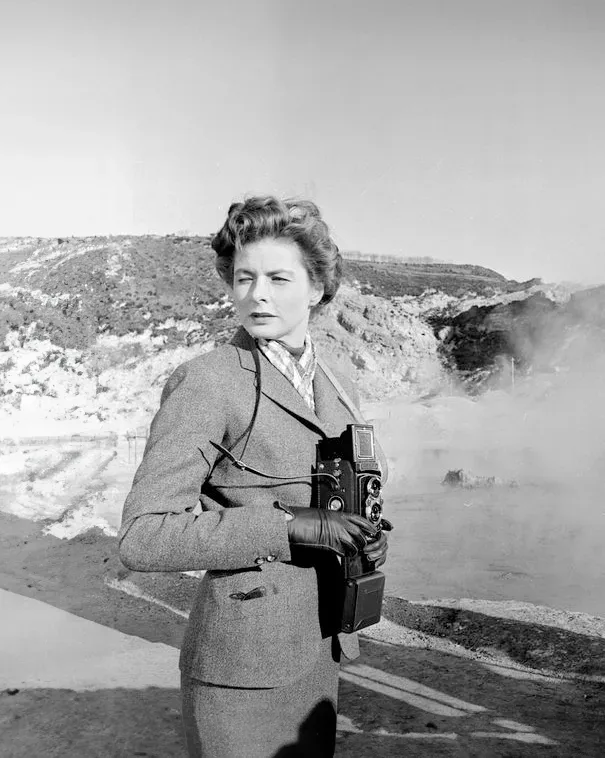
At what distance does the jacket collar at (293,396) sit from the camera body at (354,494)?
104 millimetres

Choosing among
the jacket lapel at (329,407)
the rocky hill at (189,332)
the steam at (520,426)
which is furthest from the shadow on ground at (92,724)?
the rocky hill at (189,332)

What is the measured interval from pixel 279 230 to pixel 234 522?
2.21 ft

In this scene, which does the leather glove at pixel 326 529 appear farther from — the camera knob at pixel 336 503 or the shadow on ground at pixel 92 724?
the shadow on ground at pixel 92 724

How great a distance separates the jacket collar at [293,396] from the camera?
1552 millimetres

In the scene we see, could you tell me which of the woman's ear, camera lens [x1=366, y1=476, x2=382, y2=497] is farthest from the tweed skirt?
the woman's ear

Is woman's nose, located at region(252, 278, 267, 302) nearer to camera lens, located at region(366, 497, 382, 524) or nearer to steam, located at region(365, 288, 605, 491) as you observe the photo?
camera lens, located at region(366, 497, 382, 524)

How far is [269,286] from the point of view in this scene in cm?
161

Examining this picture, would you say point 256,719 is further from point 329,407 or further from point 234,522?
point 329,407

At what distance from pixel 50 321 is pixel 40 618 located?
1302 inches

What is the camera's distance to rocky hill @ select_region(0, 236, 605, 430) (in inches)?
1239

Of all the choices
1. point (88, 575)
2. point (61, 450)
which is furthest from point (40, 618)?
point (61, 450)

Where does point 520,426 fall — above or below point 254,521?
below

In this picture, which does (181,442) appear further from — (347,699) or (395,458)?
(395,458)

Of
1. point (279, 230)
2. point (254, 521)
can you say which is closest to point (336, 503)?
point (254, 521)
